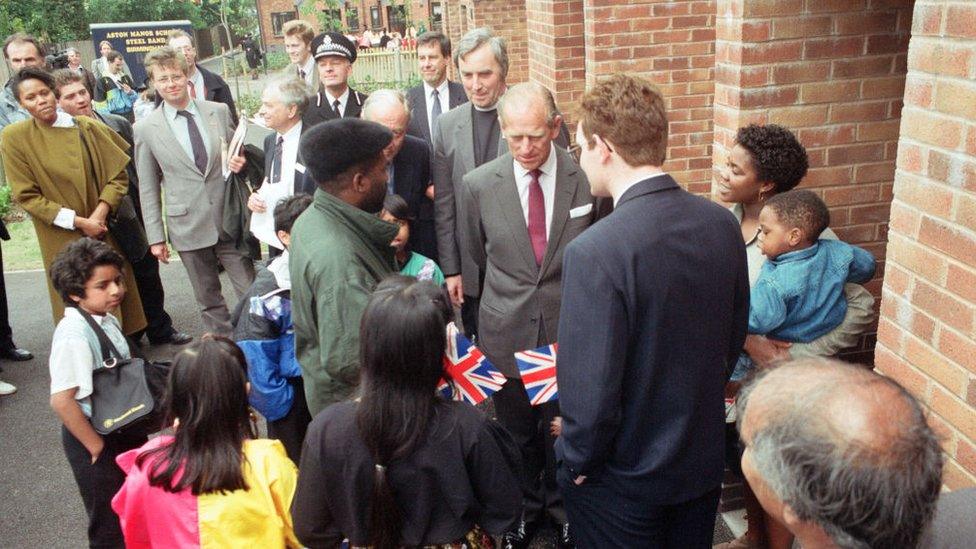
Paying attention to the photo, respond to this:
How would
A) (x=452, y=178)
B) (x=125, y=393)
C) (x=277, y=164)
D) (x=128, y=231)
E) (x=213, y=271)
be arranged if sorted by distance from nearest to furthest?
(x=125, y=393)
(x=452, y=178)
(x=277, y=164)
(x=128, y=231)
(x=213, y=271)

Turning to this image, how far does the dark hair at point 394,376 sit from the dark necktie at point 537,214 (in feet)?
4.38

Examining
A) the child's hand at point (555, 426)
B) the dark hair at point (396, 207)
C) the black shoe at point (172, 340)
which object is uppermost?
the dark hair at point (396, 207)

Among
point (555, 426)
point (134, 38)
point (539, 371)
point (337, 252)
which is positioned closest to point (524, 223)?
point (539, 371)

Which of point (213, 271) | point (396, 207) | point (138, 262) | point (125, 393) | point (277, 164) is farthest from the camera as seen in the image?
point (138, 262)

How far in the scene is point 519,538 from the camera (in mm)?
3605

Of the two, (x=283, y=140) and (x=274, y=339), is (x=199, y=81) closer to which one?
(x=283, y=140)

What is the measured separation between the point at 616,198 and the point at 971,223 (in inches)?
36.6

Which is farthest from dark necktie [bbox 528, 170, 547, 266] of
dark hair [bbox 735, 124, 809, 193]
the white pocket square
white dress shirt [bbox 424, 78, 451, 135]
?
white dress shirt [bbox 424, 78, 451, 135]

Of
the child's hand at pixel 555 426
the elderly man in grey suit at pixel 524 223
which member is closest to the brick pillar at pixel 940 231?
the child's hand at pixel 555 426

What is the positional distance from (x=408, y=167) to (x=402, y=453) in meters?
2.68

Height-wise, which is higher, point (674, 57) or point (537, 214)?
point (674, 57)

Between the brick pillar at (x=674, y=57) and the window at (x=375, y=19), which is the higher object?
the window at (x=375, y=19)

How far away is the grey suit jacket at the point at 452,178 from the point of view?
4.29 metres

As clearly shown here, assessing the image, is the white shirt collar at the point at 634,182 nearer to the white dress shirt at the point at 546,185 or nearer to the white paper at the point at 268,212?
the white dress shirt at the point at 546,185
